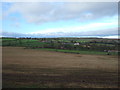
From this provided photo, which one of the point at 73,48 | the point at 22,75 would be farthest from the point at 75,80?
the point at 73,48

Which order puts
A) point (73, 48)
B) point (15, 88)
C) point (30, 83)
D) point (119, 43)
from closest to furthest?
point (15, 88)
point (30, 83)
point (119, 43)
point (73, 48)

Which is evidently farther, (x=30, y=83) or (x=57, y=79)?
(x=57, y=79)

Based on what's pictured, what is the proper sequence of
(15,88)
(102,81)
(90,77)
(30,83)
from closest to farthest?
(15,88), (30,83), (102,81), (90,77)

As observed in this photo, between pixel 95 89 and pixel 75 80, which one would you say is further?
pixel 75 80

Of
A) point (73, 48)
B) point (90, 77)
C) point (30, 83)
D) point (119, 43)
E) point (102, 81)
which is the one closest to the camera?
point (30, 83)

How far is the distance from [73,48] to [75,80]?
16901mm

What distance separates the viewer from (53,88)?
20.8ft

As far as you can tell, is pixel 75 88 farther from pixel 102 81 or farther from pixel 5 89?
pixel 5 89

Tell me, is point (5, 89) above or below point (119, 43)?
below

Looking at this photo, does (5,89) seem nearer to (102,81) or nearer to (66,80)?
(66,80)

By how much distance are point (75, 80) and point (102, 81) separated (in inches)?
61.4

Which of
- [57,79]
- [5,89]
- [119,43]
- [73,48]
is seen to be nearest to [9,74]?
[5,89]

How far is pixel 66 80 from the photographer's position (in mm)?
7480

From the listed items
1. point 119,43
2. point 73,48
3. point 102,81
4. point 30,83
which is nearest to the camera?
point 30,83
